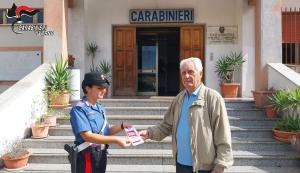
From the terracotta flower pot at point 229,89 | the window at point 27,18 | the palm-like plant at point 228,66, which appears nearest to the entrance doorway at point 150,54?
the palm-like plant at point 228,66

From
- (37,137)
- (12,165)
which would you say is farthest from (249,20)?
(12,165)

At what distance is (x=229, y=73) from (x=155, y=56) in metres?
3.16

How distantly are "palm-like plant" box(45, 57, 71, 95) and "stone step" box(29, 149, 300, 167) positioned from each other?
182 cm

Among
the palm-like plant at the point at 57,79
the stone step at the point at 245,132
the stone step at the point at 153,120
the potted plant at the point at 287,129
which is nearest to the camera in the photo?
the potted plant at the point at 287,129

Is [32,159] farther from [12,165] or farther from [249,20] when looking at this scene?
[249,20]

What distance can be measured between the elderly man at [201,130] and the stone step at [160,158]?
8.97ft

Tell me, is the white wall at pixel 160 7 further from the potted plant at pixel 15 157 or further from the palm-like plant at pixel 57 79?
the potted plant at pixel 15 157

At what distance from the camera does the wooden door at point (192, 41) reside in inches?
420

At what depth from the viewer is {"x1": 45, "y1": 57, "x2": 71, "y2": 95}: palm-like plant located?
7.39m

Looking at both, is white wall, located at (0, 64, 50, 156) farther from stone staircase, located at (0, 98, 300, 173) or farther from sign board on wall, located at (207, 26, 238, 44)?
sign board on wall, located at (207, 26, 238, 44)

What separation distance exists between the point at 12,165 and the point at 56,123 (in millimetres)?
1650

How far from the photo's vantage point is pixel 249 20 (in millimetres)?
9898

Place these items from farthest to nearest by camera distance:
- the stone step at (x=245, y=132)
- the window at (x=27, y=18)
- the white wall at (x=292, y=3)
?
the window at (x=27, y=18) → the white wall at (x=292, y=3) → the stone step at (x=245, y=132)

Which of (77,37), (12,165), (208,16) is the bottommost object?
(12,165)
